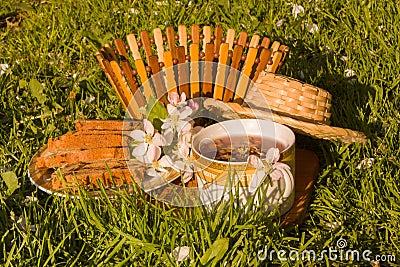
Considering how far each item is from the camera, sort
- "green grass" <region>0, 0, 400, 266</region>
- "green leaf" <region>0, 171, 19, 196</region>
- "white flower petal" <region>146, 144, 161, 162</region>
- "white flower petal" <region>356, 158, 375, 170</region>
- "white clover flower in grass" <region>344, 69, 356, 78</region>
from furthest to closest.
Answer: "white clover flower in grass" <region>344, 69, 356, 78</region>, "white flower petal" <region>356, 158, 375, 170</region>, "green leaf" <region>0, 171, 19, 196</region>, "white flower petal" <region>146, 144, 161, 162</region>, "green grass" <region>0, 0, 400, 266</region>

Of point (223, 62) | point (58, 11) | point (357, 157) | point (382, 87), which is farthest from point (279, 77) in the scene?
point (58, 11)

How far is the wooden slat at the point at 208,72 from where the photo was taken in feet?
8.27

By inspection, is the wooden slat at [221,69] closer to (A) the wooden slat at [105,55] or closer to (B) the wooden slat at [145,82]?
(B) the wooden slat at [145,82]

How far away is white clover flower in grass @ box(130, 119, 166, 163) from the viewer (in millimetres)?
2160

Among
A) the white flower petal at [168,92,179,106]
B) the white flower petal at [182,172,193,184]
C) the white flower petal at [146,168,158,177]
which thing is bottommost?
the white flower petal at [182,172,193,184]

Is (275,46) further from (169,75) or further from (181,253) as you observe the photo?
(181,253)

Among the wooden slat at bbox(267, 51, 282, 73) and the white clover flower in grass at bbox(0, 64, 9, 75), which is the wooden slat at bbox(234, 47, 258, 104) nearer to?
the wooden slat at bbox(267, 51, 282, 73)

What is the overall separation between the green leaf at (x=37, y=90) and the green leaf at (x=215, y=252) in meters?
1.41

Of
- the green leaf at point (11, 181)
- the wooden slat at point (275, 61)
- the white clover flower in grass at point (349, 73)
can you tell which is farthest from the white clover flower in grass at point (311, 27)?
the green leaf at point (11, 181)

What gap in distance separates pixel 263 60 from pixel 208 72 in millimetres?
223

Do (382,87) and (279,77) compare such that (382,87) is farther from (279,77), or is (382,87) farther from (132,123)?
(132,123)

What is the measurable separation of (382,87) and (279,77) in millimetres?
759

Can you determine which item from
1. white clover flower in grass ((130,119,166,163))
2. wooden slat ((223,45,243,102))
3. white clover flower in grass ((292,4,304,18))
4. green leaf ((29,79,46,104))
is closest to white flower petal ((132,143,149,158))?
white clover flower in grass ((130,119,166,163))

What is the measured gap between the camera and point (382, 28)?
3301 millimetres
